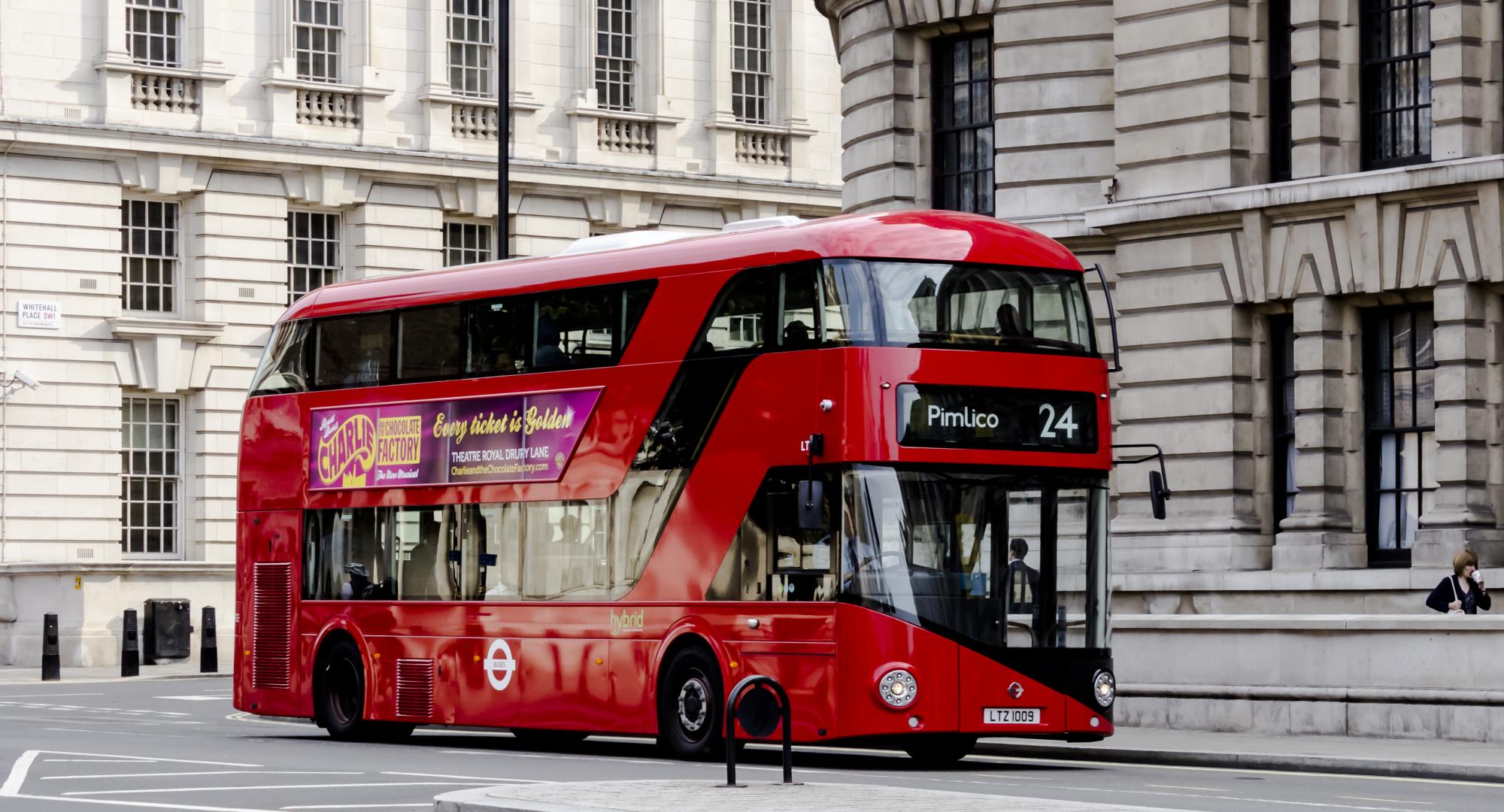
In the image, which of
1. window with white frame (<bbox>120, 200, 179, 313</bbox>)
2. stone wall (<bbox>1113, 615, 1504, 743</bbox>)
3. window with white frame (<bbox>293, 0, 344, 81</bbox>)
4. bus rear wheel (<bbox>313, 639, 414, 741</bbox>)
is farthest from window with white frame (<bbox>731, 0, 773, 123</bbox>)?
bus rear wheel (<bbox>313, 639, 414, 741</bbox>)

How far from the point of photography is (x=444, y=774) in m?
19.4

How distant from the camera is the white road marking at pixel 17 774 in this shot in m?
17.7

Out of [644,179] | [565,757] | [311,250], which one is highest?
[644,179]

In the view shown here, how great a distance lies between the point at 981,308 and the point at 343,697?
824 centimetres

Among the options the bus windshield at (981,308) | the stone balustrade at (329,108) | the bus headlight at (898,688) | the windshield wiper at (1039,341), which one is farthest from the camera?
the stone balustrade at (329,108)

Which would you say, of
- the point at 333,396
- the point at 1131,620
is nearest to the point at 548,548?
the point at 333,396

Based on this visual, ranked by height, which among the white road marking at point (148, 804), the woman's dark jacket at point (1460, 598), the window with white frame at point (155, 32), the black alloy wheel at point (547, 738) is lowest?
the black alloy wheel at point (547, 738)

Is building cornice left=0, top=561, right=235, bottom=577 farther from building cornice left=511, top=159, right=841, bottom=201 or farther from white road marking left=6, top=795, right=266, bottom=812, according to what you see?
white road marking left=6, top=795, right=266, bottom=812

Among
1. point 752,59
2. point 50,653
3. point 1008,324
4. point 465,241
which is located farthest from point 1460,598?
point 752,59

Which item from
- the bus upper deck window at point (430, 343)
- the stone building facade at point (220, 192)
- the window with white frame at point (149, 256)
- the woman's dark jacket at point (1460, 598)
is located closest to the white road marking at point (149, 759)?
the bus upper deck window at point (430, 343)

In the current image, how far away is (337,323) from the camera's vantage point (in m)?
25.0

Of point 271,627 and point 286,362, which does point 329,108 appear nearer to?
point 286,362

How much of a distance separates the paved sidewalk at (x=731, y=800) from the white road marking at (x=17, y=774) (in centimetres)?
390

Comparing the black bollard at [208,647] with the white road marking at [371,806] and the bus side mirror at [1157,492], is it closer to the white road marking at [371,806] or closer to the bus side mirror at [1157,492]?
the bus side mirror at [1157,492]
